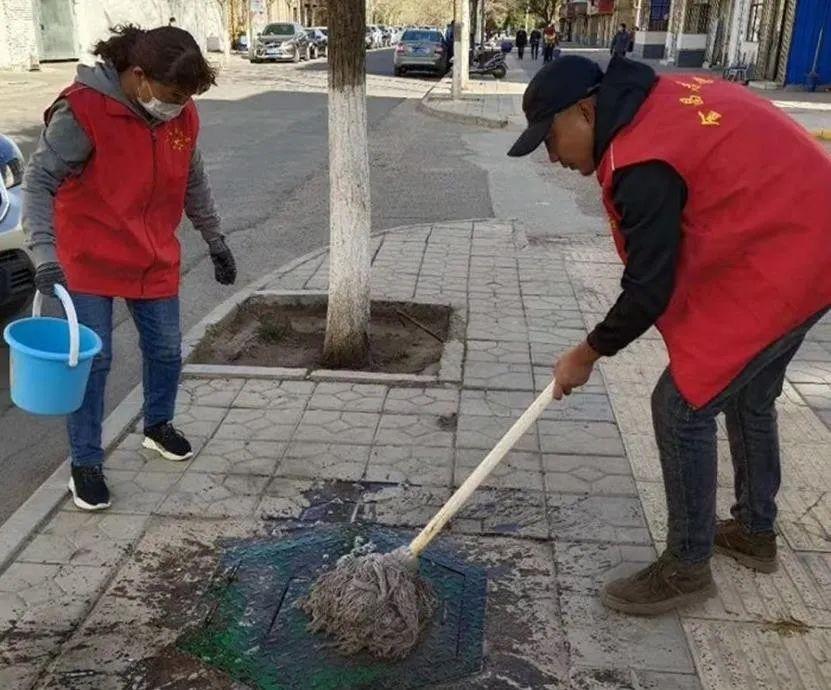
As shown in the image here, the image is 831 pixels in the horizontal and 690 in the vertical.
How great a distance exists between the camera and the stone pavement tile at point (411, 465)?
152 inches

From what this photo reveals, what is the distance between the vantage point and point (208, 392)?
471 cm

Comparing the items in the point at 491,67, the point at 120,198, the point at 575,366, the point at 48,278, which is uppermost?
the point at 120,198

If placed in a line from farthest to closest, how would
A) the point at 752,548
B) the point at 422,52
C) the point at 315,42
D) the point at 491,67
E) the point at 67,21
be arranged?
the point at 315,42 → the point at 67,21 → the point at 422,52 → the point at 491,67 → the point at 752,548

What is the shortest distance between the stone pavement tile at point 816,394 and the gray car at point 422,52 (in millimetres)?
26888

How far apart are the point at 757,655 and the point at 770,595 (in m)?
0.36

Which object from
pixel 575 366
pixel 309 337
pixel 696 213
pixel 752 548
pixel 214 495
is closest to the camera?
pixel 696 213

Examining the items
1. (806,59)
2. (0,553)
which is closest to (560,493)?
(0,553)

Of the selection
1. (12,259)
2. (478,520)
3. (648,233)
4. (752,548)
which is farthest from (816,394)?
Answer: (12,259)

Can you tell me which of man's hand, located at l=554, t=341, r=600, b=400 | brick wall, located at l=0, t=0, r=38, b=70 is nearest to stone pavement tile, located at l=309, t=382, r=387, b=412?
man's hand, located at l=554, t=341, r=600, b=400

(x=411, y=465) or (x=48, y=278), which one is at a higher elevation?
(x=48, y=278)

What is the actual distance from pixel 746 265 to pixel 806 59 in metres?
25.1

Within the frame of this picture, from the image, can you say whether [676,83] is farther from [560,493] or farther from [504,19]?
[504,19]

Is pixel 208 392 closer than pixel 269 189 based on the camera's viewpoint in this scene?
Yes

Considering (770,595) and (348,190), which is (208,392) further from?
(770,595)
